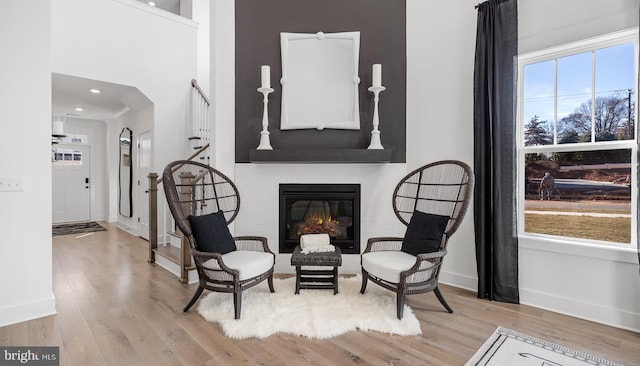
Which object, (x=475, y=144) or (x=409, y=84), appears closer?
(x=475, y=144)

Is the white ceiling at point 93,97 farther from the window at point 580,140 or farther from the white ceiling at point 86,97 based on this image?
the window at point 580,140

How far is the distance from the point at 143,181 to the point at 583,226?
6.46m

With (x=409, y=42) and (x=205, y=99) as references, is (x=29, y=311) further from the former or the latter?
(x=409, y=42)

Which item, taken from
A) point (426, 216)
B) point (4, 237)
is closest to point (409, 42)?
point (426, 216)

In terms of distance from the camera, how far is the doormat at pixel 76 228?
5927 millimetres

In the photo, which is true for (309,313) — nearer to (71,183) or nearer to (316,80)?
(316,80)

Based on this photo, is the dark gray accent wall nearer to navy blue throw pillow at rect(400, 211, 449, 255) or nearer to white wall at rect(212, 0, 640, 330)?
white wall at rect(212, 0, 640, 330)

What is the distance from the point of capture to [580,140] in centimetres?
253

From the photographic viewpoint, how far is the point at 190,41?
558cm

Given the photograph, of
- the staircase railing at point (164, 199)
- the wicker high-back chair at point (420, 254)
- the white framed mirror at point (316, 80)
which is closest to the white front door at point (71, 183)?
the staircase railing at point (164, 199)

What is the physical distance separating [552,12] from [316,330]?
3228mm

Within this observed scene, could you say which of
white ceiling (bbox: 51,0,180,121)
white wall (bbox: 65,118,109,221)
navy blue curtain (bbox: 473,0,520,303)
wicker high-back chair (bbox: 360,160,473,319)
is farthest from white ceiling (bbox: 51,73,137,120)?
navy blue curtain (bbox: 473,0,520,303)

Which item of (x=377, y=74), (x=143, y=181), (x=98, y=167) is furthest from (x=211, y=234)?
(x=98, y=167)

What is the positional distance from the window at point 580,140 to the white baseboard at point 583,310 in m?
0.51
